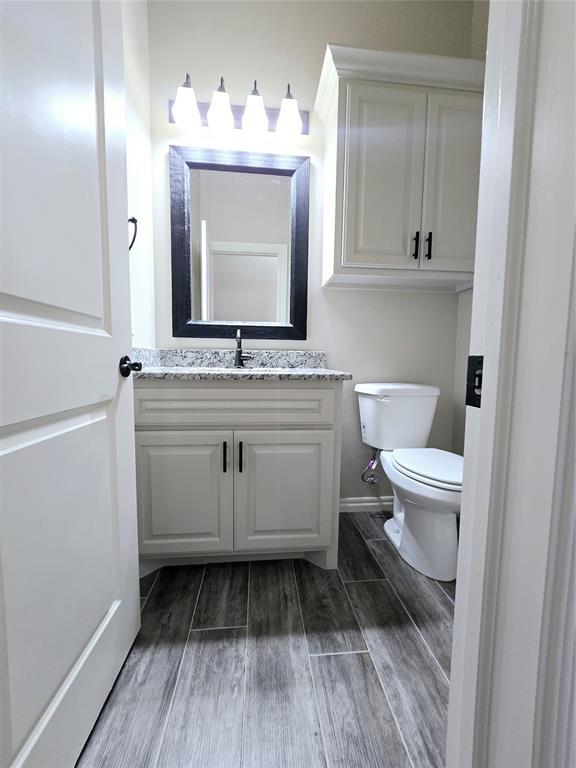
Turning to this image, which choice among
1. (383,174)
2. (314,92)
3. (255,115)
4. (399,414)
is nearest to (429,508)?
(399,414)

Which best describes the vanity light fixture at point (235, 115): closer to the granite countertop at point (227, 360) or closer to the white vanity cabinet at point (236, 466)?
the granite countertop at point (227, 360)

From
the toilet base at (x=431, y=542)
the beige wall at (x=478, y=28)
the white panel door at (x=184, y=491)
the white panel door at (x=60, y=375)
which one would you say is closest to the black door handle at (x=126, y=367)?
the white panel door at (x=60, y=375)

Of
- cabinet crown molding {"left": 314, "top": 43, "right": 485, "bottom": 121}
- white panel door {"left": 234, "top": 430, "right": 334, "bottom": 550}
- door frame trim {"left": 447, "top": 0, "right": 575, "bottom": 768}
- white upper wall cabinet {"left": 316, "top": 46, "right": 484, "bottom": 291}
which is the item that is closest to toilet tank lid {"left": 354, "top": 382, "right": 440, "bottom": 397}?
white panel door {"left": 234, "top": 430, "right": 334, "bottom": 550}

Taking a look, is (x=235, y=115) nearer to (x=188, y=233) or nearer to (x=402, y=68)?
(x=188, y=233)

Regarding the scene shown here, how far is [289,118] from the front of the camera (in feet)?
5.30

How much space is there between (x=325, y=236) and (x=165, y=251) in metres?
0.84

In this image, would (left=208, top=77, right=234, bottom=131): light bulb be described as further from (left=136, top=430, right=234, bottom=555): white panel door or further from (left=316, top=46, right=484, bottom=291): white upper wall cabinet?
(left=136, top=430, right=234, bottom=555): white panel door

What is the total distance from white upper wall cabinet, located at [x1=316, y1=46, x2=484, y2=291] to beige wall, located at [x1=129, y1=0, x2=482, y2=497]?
0.26 metres

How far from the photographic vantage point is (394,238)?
1512 mm

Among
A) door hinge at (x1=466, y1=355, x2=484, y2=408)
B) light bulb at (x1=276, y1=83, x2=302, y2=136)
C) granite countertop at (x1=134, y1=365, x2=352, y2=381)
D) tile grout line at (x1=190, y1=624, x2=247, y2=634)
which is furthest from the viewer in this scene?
light bulb at (x1=276, y1=83, x2=302, y2=136)

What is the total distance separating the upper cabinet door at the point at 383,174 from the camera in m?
1.43

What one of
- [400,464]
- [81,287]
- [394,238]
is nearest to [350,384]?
[400,464]

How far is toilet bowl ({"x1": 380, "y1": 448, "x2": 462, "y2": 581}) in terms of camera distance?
123cm

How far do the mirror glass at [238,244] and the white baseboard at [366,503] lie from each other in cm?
113
